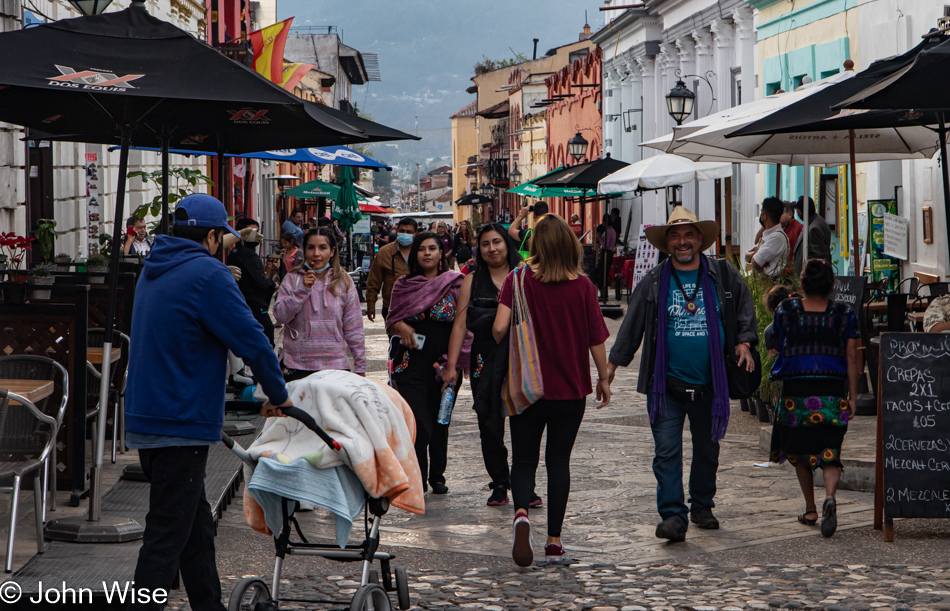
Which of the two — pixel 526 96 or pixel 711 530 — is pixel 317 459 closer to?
pixel 711 530

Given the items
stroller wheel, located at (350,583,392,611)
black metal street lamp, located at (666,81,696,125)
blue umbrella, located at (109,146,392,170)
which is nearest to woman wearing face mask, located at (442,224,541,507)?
stroller wheel, located at (350,583,392,611)

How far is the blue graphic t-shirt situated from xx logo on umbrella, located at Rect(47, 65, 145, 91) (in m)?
3.31

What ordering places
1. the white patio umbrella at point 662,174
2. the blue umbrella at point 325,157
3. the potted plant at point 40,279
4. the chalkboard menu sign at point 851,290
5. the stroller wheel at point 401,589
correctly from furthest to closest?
the white patio umbrella at point 662,174
the blue umbrella at point 325,157
the chalkboard menu sign at point 851,290
the potted plant at point 40,279
the stroller wheel at point 401,589

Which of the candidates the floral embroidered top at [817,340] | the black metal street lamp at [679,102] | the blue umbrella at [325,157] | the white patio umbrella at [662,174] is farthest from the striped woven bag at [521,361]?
the black metal street lamp at [679,102]

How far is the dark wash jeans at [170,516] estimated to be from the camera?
4820mm

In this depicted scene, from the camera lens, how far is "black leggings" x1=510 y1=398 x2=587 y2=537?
653 cm

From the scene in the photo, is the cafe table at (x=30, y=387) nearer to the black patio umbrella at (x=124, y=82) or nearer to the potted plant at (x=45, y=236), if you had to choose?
the black patio umbrella at (x=124, y=82)

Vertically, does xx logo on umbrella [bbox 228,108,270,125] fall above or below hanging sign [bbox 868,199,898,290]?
above

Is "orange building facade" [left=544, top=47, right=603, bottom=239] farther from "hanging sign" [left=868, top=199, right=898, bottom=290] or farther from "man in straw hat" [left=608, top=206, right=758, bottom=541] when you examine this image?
"man in straw hat" [left=608, top=206, right=758, bottom=541]

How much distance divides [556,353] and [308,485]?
208 cm

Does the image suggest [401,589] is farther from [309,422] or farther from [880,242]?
[880,242]

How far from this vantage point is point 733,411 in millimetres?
11422

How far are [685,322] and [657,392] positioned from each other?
45cm

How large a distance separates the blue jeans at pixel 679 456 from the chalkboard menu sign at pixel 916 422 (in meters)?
1.01
